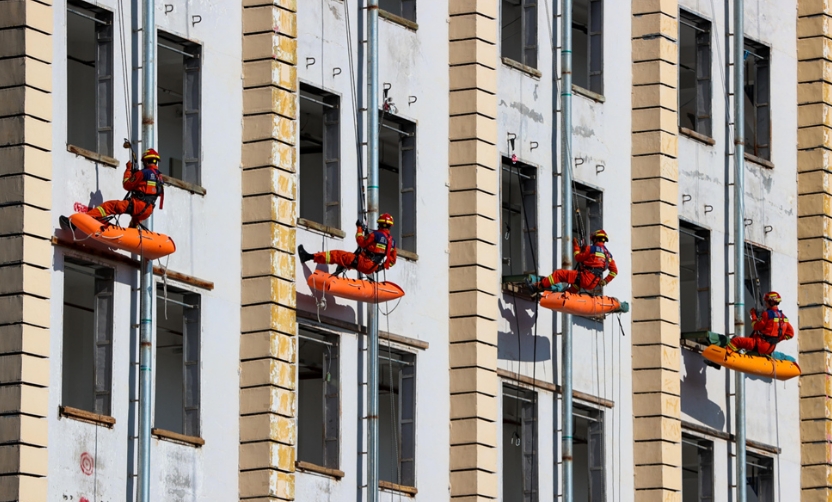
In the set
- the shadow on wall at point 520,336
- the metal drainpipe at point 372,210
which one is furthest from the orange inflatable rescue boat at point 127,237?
the shadow on wall at point 520,336

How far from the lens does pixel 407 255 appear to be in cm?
6012

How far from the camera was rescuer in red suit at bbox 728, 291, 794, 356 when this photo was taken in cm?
6781

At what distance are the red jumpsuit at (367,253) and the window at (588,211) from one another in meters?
9.53

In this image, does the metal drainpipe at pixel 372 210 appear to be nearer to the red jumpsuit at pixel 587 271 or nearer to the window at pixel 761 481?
the red jumpsuit at pixel 587 271

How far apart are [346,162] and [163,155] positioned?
413cm

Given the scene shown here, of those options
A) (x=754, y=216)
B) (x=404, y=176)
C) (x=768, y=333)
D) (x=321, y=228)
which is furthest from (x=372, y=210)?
(x=754, y=216)

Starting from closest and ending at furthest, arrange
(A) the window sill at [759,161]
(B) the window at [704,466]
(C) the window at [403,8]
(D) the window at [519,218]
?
(C) the window at [403,8]
(D) the window at [519,218]
(B) the window at [704,466]
(A) the window sill at [759,161]

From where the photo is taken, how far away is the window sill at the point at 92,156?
2029 inches

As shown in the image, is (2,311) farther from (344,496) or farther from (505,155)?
(505,155)

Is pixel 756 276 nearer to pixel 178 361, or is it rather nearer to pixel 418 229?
pixel 418 229


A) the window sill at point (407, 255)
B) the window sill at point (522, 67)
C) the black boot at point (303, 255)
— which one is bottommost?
the black boot at point (303, 255)

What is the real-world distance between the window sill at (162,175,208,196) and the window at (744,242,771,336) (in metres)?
20.5

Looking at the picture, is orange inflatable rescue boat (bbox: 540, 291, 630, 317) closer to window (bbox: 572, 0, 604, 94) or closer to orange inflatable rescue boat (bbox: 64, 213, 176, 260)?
window (bbox: 572, 0, 604, 94)

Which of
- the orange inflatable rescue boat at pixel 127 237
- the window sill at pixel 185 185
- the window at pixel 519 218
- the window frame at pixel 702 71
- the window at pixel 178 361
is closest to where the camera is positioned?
the orange inflatable rescue boat at pixel 127 237
